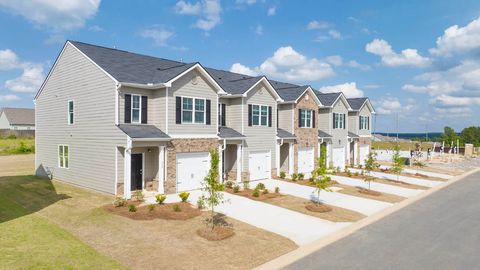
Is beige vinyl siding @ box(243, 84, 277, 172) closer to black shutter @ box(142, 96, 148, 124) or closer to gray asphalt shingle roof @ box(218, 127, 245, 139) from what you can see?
gray asphalt shingle roof @ box(218, 127, 245, 139)

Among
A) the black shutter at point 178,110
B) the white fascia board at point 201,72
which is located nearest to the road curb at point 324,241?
the black shutter at point 178,110

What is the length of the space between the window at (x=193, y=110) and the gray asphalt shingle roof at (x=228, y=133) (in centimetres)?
226

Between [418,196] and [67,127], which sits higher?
[67,127]

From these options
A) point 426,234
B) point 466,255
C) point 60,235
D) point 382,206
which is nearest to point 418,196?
point 382,206

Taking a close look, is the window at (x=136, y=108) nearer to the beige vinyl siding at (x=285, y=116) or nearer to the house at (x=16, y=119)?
the beige vinyl siding at (x=285, y=116)

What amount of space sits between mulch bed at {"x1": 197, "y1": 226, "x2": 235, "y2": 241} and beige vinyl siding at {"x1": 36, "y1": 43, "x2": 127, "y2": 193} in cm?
779

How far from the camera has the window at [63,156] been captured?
22641 mm

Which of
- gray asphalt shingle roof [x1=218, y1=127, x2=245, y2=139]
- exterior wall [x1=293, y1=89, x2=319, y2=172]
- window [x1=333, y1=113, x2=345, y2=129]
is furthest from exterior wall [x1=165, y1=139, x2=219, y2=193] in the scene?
window [x1=333, y1=113, x2=345, y2=129]

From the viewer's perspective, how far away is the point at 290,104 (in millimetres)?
29750

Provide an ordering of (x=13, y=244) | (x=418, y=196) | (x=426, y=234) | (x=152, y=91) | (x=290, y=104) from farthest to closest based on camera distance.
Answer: (x=290, y=104) < (x=418, y=196) < (x=152, y=91) < (x=426, y=234) < (x=13, y=244)

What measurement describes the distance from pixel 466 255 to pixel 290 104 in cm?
2008

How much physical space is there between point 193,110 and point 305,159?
15063mm

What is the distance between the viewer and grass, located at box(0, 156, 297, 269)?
9.81 meters

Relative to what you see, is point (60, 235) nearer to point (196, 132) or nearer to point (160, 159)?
point (160, 159)
